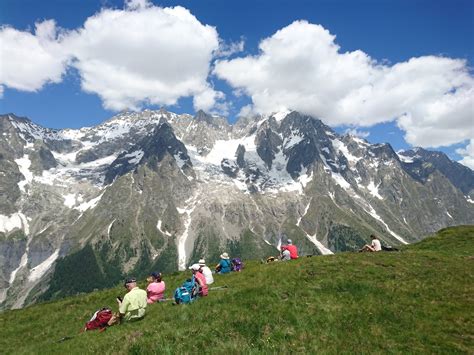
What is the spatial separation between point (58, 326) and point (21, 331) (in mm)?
3452

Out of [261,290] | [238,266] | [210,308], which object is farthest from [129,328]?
[238,266]

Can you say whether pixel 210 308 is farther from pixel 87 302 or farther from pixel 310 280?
pixel 87 302

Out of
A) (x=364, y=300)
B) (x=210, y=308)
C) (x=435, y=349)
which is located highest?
(x=210, y=308)

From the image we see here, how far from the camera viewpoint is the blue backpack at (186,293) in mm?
27542

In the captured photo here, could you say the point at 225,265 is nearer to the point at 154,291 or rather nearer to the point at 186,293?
the point at 154,291

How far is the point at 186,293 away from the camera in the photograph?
2773 centimetres

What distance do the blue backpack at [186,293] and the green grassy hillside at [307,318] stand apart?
0.78m

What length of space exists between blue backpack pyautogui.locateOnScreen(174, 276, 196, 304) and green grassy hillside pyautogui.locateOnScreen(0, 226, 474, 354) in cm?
78

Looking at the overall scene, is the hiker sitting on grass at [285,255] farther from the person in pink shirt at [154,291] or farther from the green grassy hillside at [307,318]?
the person in pink shirt at [154,291]

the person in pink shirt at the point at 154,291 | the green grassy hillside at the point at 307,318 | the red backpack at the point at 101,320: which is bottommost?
the green grassy hillside at the point at 307,318

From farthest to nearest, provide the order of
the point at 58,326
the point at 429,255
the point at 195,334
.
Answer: the point at 429,255
the point at 58,326
the point at 195,334

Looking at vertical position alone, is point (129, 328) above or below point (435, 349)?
above

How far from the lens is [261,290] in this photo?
2648 cm

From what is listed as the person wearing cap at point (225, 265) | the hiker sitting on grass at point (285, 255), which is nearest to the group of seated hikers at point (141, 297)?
the person wearing cap at point (225, 265)
